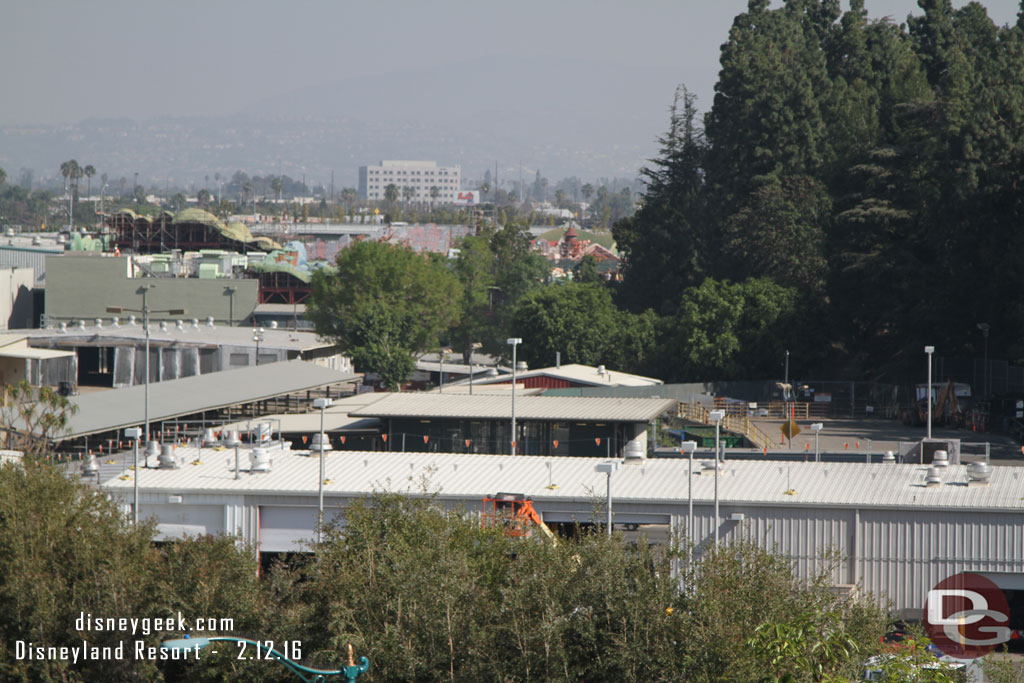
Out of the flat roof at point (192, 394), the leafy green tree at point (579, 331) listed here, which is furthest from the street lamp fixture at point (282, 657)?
the leafy green tree at point (579, 331)

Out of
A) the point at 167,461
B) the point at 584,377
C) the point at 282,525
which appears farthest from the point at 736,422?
the point at 282,525

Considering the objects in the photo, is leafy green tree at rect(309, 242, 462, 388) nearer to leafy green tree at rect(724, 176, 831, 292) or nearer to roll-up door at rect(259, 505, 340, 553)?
leafy green tree at rect(724, 176, 831, 292)

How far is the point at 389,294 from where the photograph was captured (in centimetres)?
10850

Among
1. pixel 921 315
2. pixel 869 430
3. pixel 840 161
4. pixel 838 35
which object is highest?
pixel 838 35

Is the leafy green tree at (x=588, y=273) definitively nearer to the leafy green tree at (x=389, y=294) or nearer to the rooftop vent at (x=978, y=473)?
→ the leafy green tree at (x=389, y=294)

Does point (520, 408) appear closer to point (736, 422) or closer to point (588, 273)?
point (736, 422)

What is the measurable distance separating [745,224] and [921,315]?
23.1 metres

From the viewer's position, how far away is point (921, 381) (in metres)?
77.6

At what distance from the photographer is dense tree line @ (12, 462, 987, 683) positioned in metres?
20.4

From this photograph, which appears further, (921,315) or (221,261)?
(221,261)

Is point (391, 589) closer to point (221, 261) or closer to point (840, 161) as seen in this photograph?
point (840, 161)

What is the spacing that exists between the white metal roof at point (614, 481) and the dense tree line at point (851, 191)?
34.3 metres

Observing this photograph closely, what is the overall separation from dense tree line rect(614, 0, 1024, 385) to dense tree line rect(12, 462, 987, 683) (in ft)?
163

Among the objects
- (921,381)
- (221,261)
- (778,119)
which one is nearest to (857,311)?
(921,381)
